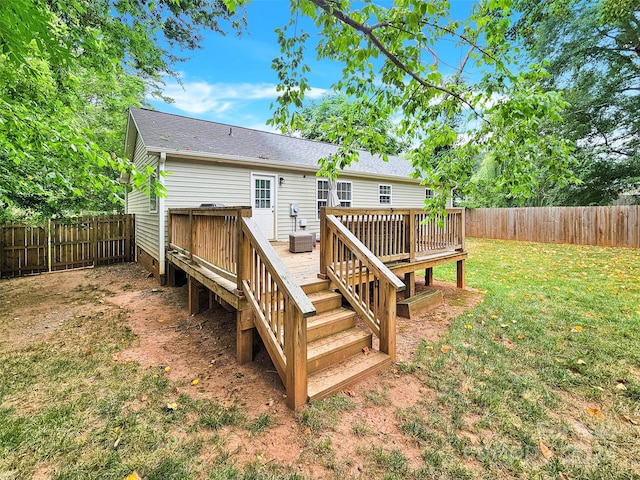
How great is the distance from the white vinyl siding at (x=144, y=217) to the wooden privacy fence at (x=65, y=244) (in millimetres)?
648

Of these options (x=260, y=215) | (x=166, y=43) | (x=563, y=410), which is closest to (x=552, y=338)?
(x=563, y=410)

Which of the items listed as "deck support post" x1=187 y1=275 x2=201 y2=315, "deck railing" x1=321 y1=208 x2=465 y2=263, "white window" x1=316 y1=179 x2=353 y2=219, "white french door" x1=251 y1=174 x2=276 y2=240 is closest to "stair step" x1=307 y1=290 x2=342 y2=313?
"deck railing" x1=321 y1=208 x2=465 y2=263

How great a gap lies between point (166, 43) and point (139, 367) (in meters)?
7.45

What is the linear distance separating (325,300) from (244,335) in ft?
3.46

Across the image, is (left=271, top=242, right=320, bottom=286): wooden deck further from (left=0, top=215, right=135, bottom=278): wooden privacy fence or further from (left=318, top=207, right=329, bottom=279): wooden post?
(left=0, top=215, right=135, bottom=278): wooden privacy fence

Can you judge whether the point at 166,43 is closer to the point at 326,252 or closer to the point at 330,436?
the point at 326,252

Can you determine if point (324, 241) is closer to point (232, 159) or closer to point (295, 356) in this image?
point (295, 356)

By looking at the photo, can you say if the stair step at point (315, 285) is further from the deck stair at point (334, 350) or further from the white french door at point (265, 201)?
the white french door at point (265, 201)

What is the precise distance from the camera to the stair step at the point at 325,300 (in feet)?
11.7

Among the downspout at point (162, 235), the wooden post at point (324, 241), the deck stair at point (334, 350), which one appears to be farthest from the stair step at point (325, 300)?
the downspout at point (162, 235)

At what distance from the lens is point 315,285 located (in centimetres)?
383

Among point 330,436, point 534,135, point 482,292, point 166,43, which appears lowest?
point 330,436

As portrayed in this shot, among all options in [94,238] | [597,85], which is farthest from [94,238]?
[597,85]

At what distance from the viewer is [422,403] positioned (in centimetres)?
255
